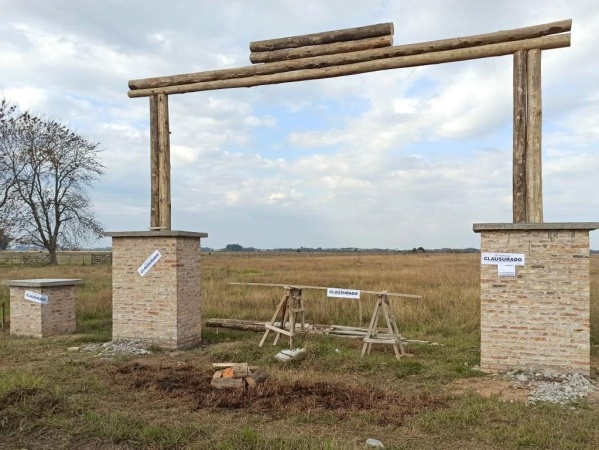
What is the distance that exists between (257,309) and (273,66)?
7.86 m

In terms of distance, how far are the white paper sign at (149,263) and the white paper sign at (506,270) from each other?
21.1 feet

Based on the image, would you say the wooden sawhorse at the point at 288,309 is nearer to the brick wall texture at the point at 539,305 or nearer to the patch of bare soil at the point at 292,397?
the patch of bare soil at the point at 292,397

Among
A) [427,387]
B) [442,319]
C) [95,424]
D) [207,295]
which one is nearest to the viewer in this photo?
[95,424]

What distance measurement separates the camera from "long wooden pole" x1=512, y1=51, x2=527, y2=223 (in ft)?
28.2

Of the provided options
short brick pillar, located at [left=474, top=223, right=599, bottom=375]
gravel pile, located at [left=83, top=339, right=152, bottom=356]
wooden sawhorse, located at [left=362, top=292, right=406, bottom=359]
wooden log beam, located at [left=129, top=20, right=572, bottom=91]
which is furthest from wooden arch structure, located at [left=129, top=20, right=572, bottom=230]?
wooden sawhorse, located at [left=362, top=292, right=406, bottom=359]

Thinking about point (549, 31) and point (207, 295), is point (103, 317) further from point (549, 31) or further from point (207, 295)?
point (549, 31)

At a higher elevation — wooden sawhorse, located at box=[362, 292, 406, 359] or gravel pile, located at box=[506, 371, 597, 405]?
wooden sawhorse, located at box=[362, 292, 406, 359]

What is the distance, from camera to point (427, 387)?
24.9ft

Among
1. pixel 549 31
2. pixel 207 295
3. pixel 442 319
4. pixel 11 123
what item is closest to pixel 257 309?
pixel 207 295

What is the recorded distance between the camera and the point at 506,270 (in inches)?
327

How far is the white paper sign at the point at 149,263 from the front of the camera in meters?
10.4

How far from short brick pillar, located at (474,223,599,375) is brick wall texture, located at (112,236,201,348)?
5783mm

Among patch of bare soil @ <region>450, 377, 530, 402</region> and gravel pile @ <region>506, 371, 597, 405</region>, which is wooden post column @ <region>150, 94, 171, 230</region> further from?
gravel pile @ <region>506, 371, 597, 405</region>

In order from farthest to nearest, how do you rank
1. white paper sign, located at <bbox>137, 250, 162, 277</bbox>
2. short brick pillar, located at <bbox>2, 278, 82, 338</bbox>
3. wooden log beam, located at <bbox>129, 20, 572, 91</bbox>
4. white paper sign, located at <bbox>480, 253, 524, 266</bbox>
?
1. short brick pillar, located at <bbox>2, 278, 82, 338</bbox>
2. white paper sign, located at <bbox>137, 250, 162, 277</bbox>
3. wooden log beam, located at <bbox>129, 20, 572, 91</bbox>
4. white paper sign, located at <bbox>480, 253, 524, 266</bbox>
